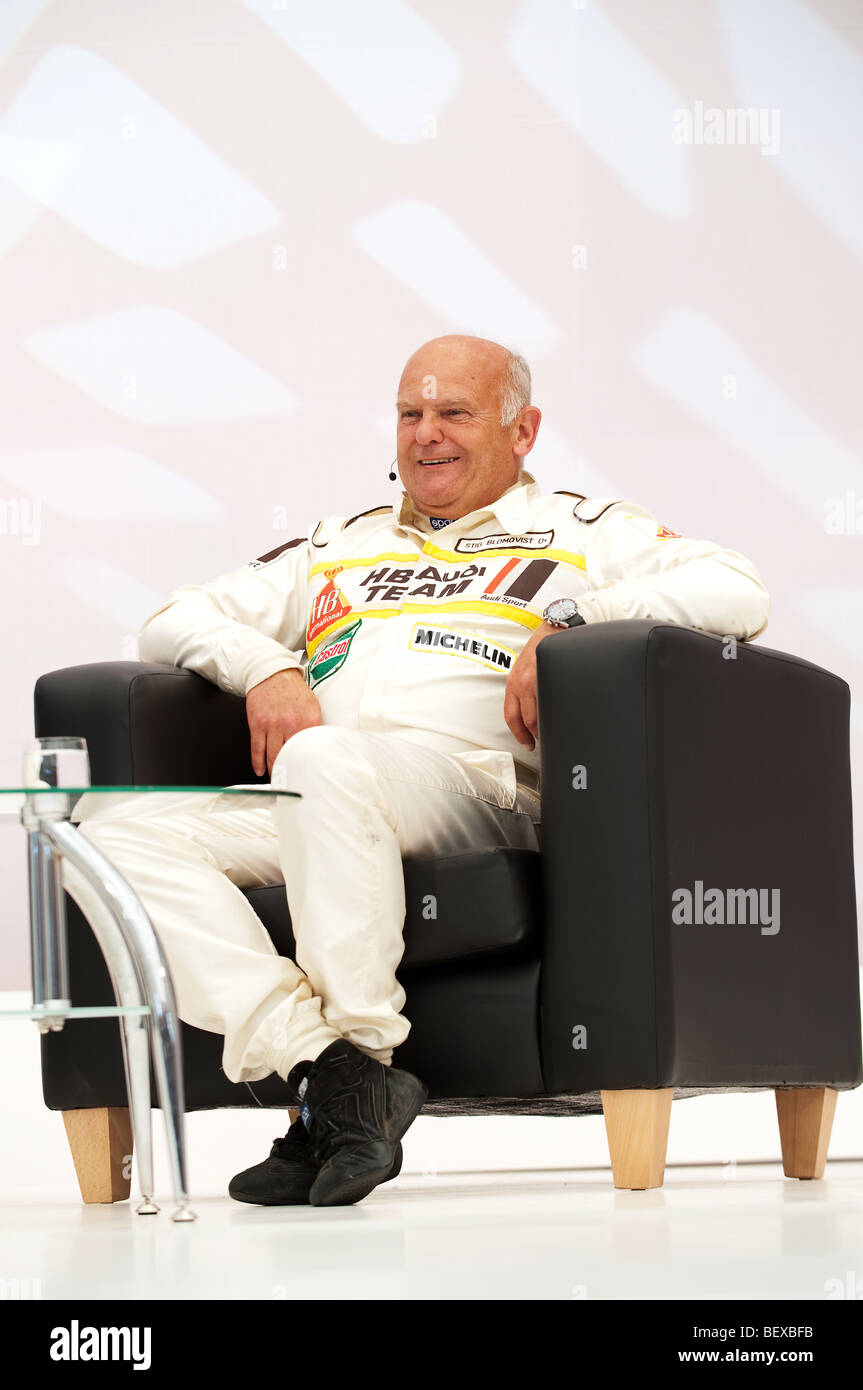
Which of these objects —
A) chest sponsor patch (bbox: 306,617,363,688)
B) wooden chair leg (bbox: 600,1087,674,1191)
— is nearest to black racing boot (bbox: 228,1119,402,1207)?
wooden chair leg (bbox: 600,1087,674,1191)

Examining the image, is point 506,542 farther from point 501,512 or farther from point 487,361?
point 487,361

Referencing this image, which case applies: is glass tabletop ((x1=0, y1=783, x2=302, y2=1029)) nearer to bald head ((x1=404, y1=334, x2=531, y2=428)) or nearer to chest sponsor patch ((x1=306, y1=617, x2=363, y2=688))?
chest sponsor patch ((x1=306, y1=617, x2=363, y2=688))

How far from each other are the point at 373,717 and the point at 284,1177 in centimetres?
76

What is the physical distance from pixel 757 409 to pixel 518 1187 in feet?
8.01

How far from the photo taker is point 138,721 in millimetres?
2326

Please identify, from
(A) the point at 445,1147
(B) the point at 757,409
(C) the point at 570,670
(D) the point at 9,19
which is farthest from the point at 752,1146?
(D) the point at 9,19

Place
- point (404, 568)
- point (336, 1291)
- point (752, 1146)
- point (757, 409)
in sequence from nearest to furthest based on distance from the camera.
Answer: point (336, 1291) < point (404, 568) < point (752, 1146) < point (757, 409)

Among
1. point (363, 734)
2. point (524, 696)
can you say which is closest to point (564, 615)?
point (524, 696)

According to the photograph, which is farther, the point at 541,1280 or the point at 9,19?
the point at 9,19

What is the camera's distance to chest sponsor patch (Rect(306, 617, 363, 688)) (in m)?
2.54

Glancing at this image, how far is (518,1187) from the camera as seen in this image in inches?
88.9

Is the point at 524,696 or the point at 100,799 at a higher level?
the point at 524,696

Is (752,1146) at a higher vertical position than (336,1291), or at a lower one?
lower

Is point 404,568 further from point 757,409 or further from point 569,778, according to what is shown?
point 757,409
